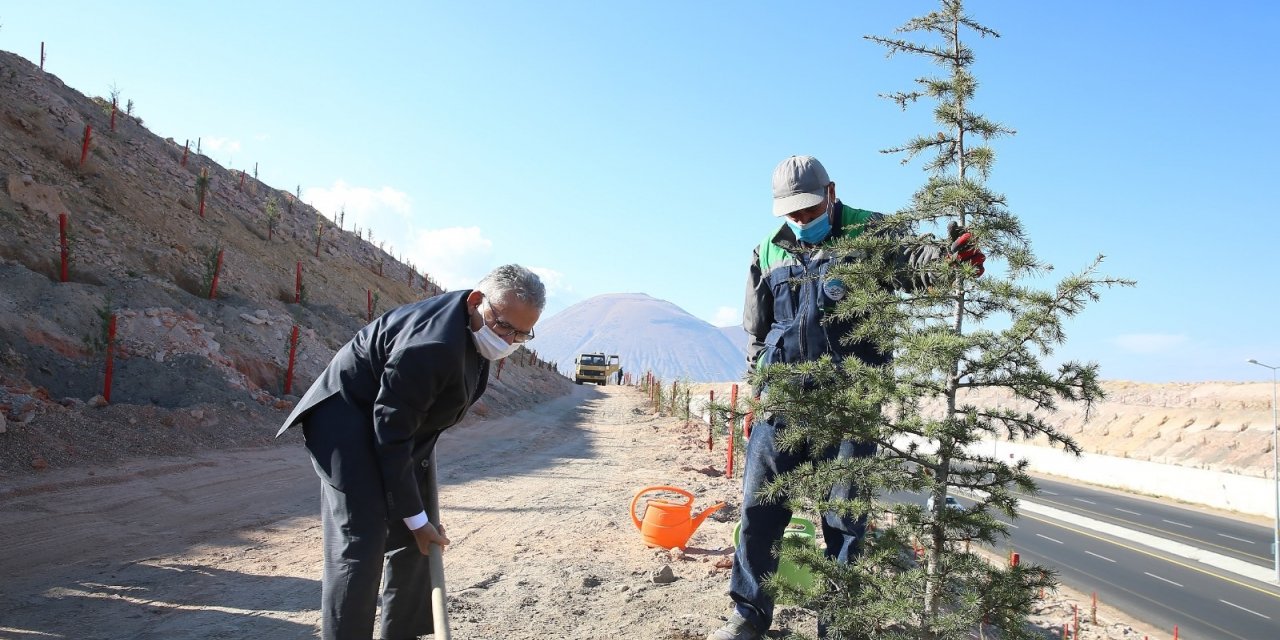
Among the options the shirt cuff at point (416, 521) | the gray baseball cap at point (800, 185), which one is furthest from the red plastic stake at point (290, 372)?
the gray baseball cap at point (800, 185)

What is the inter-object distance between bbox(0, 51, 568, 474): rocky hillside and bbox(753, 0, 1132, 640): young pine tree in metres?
8.26

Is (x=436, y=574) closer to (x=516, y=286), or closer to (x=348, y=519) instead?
(x=348, y=519)

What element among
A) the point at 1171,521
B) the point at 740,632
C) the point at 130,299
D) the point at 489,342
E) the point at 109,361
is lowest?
the point at 1171,521

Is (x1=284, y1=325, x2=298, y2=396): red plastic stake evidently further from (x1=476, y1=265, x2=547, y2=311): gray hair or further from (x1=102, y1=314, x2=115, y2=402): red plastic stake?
(x1=476, y1=265, x2=547, y2=311): gray hair

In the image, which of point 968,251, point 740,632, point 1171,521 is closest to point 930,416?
point 968,251

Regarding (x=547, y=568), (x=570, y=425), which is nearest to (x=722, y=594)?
(x=547, y=568)

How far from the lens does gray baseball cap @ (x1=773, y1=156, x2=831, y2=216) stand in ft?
10.0

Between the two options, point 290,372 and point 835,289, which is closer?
point 835,289

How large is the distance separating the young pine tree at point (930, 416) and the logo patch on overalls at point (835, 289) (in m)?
0.19

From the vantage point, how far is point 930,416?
2.52 meters

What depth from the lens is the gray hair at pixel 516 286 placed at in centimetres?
261

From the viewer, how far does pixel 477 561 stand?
521 centimetres

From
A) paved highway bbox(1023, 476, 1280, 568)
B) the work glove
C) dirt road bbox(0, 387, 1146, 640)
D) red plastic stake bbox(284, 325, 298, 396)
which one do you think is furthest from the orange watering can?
paved highway bbox(1023, 476, 1280, 568)

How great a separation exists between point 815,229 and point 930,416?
970 mm
